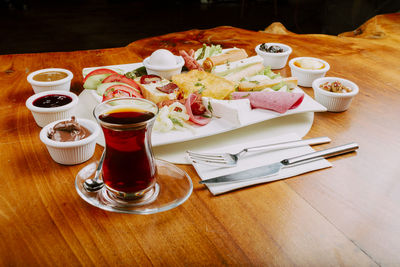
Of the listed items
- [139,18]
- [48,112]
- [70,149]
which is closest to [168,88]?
[48,112]

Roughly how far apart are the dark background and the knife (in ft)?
14.7

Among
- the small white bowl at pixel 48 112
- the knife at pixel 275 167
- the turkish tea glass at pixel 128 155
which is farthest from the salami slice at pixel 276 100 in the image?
the small white bowl at pixel 48 112

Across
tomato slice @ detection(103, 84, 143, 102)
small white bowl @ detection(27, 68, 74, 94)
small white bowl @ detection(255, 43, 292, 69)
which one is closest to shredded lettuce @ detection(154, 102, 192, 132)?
tomato slice @ detection(103, 84, 143, 102)

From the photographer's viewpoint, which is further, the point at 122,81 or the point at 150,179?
the point at 122,81

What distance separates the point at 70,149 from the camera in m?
1.29

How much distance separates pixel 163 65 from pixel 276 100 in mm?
734

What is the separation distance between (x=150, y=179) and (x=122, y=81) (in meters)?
0.90

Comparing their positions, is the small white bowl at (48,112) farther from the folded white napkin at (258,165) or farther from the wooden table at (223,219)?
the folded white napkin at (258,165)

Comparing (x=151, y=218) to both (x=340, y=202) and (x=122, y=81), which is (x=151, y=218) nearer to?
(x=340, y=202)

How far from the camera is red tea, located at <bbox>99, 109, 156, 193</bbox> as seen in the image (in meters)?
1.06

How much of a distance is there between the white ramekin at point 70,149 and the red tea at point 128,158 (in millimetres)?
242

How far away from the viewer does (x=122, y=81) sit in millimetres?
1866

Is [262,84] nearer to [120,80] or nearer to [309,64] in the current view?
[309,64]

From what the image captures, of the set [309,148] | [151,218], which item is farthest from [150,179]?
[309,148]
